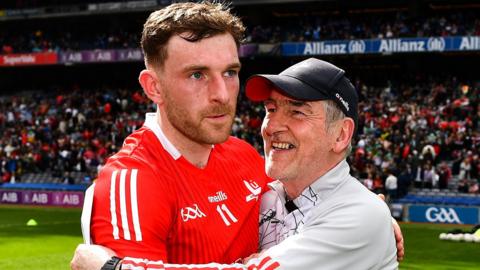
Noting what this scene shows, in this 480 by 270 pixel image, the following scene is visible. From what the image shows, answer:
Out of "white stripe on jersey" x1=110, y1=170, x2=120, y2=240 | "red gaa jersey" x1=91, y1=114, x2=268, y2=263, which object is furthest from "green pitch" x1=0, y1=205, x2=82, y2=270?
"white stripe on jersey" x1=110, y1=170, x2=120, y2=240

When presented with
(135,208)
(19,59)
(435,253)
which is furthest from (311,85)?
(19,59)

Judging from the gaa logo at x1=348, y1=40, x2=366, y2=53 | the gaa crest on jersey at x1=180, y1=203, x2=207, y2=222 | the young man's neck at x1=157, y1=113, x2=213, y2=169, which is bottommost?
the gaa logo at x1=348, y1=40, x2=366, y2=53

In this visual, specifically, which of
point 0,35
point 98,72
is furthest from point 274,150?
point 0,35

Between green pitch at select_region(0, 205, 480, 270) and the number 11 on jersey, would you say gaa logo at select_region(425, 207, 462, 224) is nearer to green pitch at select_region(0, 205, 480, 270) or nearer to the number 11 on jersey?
green pitch at select_region(0, 205, 480, 270)

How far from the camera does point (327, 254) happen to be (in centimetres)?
332

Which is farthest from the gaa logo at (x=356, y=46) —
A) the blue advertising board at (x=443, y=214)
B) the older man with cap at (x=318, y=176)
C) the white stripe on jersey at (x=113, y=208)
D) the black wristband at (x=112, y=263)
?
the black wristband at (x=112, y=263)

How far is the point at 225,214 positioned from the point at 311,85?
2.68ft

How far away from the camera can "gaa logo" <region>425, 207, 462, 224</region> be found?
23094 millimetres

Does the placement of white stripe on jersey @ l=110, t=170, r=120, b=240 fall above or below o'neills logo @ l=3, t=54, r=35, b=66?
above

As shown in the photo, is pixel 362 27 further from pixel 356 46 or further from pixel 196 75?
pixel 196 75

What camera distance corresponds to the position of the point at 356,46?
36406 millimetres

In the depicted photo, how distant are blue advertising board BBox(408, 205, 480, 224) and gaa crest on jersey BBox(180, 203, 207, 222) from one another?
67.4ft

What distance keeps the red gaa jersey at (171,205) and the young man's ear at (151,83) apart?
0.21 meters

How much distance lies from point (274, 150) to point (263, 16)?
130ft
